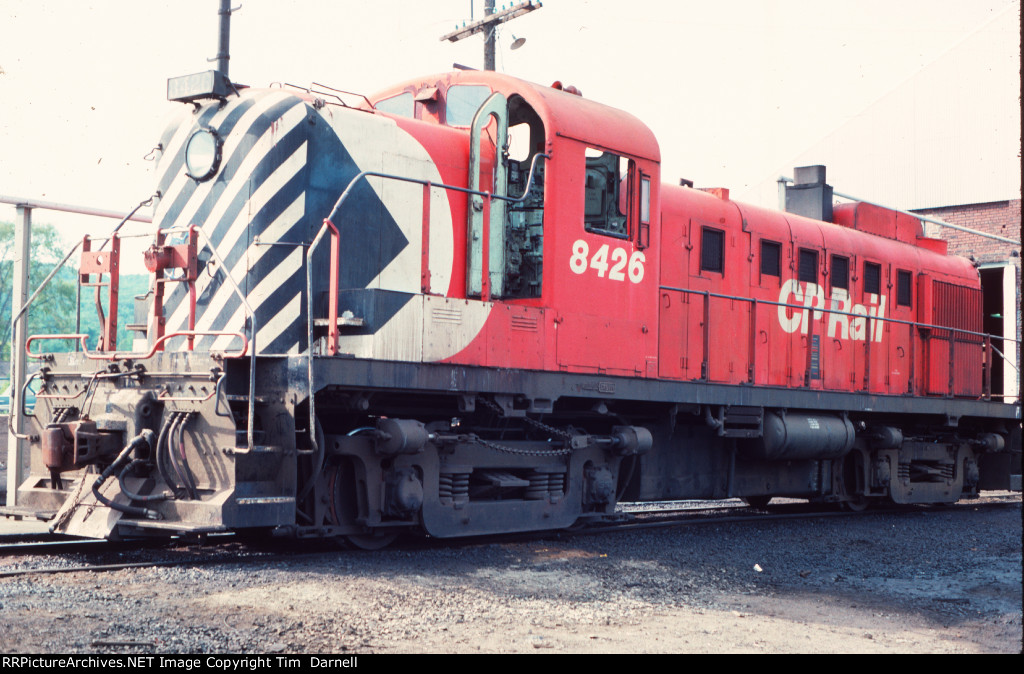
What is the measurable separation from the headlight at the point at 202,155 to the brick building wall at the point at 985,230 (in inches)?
685

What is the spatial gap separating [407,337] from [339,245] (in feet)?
2.88

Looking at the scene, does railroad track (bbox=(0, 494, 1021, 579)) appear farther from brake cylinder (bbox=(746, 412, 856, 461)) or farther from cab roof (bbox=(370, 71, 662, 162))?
cab roof (bbox=(370, 71, 662, 162))

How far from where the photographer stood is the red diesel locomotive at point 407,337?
7.03 m

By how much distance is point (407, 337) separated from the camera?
7.45 m

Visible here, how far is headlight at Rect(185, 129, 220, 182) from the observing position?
26.5ft

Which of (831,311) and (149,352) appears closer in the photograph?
(149,352)

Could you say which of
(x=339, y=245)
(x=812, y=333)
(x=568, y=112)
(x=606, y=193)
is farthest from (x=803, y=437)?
(x=339, y=245)

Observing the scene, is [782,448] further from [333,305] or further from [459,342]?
[333,305]

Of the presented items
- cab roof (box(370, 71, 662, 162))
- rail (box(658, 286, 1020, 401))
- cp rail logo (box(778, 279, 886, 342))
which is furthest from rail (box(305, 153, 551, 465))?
cp rail logo (box(778, 279, 886, 342))

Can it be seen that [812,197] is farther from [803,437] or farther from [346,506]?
[346,506]

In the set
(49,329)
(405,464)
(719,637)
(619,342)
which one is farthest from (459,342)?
(49,329)

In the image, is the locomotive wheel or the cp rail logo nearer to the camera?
the locomotive wheel

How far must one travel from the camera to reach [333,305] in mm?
7016

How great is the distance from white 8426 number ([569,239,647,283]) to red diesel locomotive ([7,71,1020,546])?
0.07 ft
